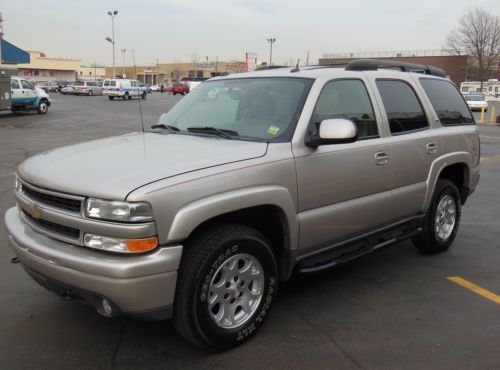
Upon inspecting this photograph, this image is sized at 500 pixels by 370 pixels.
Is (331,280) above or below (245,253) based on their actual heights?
below

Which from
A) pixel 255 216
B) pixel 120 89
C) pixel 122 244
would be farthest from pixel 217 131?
pixel 120 89

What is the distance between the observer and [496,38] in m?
79.3

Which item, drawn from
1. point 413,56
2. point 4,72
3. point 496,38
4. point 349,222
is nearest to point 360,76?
point 349,222

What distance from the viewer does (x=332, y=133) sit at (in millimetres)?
3516

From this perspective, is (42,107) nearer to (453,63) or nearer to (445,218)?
(445,218)

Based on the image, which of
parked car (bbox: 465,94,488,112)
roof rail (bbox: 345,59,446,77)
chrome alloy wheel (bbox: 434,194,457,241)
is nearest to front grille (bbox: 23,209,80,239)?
roof rail (bbox: 345,59,446,77)

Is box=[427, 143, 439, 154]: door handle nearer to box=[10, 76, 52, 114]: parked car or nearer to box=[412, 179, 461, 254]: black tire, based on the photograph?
box=[412, 179, 461, 254]: black tire

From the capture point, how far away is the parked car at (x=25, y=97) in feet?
82.8

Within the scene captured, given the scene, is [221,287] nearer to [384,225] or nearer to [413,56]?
[384,225]

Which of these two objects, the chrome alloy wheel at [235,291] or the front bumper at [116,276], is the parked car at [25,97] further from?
the chrome alloy wheel at [235,291]

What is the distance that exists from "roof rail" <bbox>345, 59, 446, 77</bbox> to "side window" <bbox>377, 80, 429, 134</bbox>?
7.3 inches

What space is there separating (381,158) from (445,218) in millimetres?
1720

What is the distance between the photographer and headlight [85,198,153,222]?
107 inches

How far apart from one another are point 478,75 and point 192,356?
89.8m
